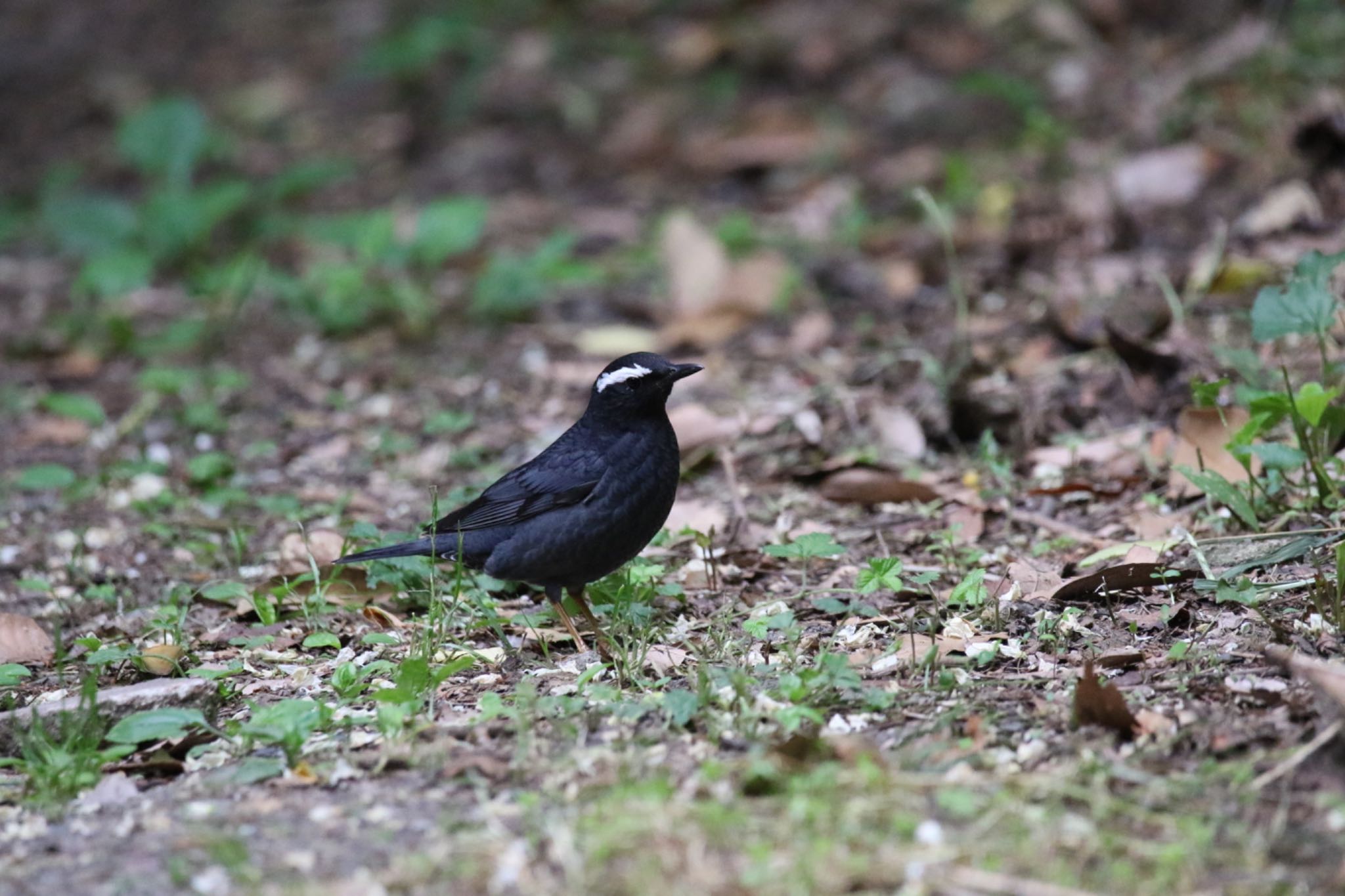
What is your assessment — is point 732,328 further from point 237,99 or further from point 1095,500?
point 237,99

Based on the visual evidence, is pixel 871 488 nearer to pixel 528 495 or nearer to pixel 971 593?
pixel 971 593

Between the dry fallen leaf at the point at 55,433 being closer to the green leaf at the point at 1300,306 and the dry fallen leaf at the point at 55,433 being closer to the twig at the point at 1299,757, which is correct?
the green leaf at the point at 1300,306

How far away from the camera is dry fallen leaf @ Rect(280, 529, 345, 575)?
189 inches

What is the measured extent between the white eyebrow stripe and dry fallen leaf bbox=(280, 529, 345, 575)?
0.99 metres

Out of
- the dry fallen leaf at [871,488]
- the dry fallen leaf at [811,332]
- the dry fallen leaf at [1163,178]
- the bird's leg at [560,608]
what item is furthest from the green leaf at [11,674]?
the dry fallen leaf at [1163,178]

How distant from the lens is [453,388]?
6.80m

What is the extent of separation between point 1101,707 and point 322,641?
220cm

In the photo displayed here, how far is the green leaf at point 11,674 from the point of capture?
3896 mm

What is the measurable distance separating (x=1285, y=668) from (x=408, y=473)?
3685 millimetres

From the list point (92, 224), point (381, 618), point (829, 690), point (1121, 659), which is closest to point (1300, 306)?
point (1121, 659)

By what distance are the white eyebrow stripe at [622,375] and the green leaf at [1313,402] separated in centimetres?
189

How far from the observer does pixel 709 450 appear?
18.2 ft

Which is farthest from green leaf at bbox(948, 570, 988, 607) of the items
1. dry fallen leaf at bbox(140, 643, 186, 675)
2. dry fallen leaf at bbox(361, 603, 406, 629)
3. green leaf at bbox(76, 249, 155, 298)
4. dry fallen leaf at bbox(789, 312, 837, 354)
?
green leaf at bbox(76, 249, 155, 298)

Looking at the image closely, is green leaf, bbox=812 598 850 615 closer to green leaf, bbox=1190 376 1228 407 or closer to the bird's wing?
the bird's wing
